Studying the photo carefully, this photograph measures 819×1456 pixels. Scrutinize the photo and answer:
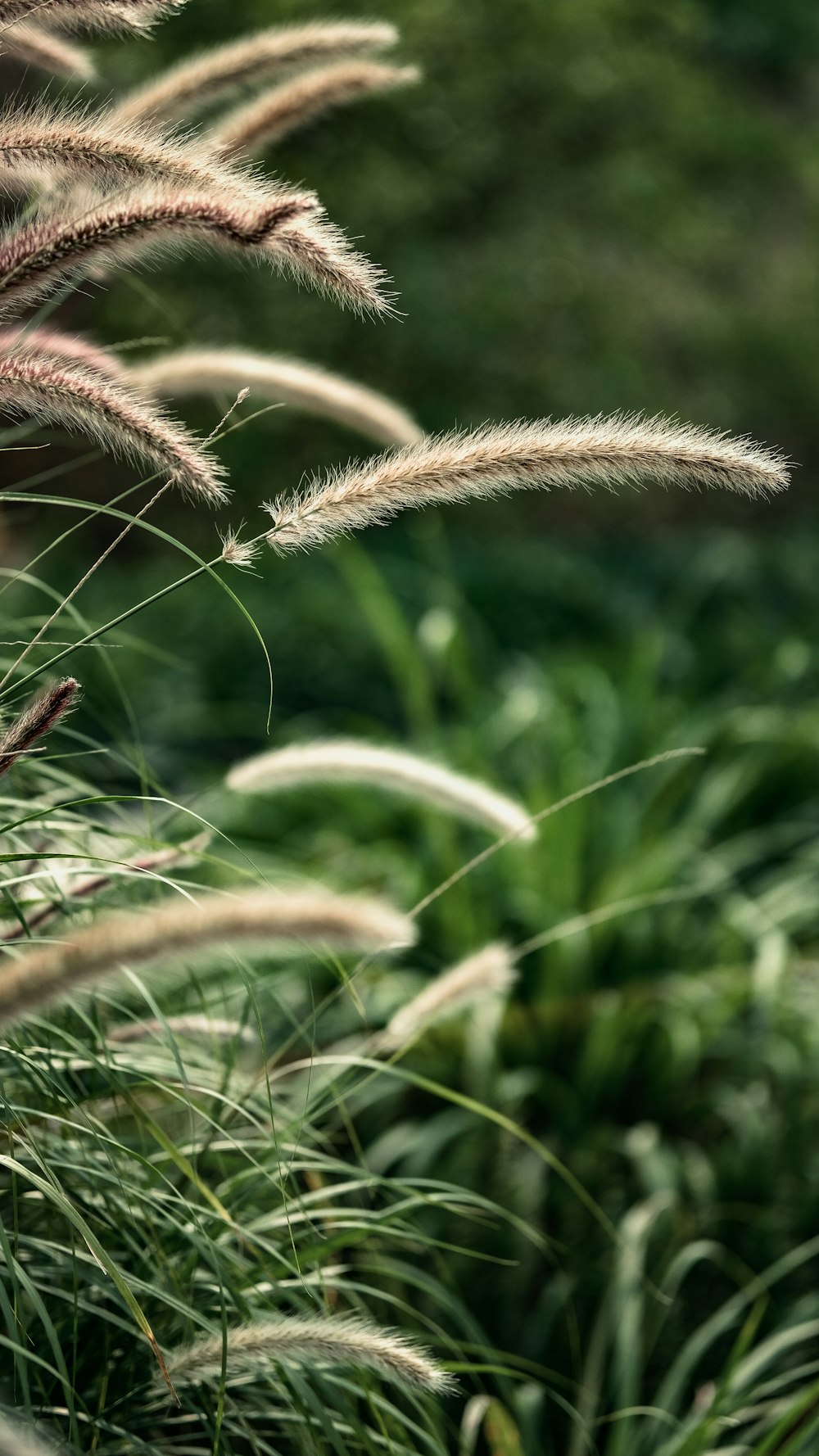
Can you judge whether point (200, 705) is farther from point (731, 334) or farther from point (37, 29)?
point (731, 334)

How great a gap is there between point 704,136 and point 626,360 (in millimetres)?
1411

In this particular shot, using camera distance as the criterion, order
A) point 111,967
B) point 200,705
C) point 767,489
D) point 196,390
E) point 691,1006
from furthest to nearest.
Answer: point 200,705 < point 691,1006 < point 196,390 < point 767,489 < point 111,967

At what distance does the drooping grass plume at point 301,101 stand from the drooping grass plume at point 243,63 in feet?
0.14

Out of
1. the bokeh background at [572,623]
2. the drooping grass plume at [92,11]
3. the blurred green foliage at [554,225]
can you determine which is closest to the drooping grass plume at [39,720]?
the bokeh background at [572,623]

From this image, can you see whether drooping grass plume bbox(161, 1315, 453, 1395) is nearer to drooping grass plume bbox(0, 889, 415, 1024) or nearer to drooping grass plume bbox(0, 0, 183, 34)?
drooping grass plume bbox(0, 889, 415, 1024)

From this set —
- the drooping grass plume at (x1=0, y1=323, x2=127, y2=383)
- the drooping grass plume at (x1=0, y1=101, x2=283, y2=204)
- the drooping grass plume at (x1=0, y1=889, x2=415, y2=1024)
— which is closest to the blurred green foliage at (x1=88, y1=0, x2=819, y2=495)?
the drooping grass plume at (x1=0, y1=323, x2=127, y2=383)

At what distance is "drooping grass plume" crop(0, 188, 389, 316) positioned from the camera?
2.98ft

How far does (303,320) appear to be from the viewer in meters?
6.22

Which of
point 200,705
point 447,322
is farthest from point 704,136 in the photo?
point 200,705

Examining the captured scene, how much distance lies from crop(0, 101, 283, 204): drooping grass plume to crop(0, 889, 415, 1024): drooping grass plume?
518 mm

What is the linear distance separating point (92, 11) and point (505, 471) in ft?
1.56

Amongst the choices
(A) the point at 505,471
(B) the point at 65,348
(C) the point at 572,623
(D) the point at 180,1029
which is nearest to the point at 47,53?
(B) the point at 65,348

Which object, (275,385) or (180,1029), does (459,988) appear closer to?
(180,1029)

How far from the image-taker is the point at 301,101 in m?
1.38
